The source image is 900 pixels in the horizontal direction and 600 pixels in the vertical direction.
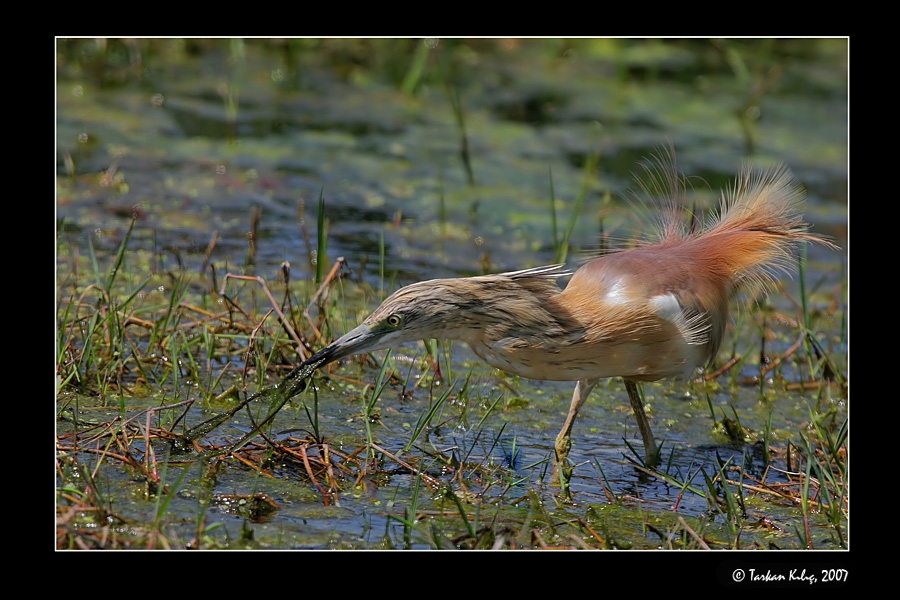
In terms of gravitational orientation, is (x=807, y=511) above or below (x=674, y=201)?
below

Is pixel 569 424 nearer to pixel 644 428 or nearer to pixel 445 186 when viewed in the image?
pixel 644 428

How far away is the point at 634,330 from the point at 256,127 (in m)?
5.80

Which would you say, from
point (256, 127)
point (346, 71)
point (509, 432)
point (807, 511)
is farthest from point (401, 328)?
point (346, 71)

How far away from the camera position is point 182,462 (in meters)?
4.35

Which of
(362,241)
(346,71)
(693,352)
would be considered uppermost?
(346,71)

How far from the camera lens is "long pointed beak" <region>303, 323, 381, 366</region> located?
4.39 metres

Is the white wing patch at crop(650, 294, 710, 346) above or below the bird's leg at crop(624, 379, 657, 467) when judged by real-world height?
above

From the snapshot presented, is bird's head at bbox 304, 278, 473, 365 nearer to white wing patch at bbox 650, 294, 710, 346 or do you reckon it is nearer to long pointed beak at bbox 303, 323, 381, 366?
long pointed beak at bbox 303, 323, 381, 366

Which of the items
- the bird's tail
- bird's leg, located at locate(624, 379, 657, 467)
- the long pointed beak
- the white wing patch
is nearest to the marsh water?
bird's leg, located at locate(624, 379, 657, 467)

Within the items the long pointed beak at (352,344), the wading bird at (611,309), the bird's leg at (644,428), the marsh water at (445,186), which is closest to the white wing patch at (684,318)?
the wading bird at (611,309)

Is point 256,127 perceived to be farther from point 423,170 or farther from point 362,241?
point 362,241

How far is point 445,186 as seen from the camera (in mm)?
9109

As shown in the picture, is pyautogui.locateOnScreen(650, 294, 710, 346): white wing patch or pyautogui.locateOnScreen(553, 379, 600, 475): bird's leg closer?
pyautogui.locateOnScreen(650, 294, 710, 346): white wing patch

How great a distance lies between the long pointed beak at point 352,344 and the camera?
4.39 meters
